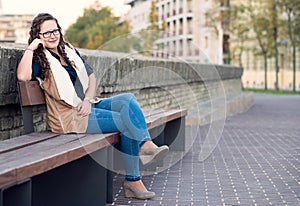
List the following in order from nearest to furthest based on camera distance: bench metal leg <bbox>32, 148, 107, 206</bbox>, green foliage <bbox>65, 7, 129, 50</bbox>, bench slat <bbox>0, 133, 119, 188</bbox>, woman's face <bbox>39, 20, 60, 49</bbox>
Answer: bench slat <bbox>0, 133, 119, 188</bbox>
bench metal leg <bbox>32, 148, 107, 206</bbox>
woman's face <bbox>39, 20, 60, 49</bbox>
green foliage <bbox>65, 7, 129, 50</bbox>

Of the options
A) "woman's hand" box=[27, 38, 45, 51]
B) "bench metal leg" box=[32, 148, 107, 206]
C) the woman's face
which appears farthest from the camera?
the woman's face

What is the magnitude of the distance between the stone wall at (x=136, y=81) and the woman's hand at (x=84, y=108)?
1.95 feet

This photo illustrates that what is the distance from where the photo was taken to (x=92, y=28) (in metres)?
98.1

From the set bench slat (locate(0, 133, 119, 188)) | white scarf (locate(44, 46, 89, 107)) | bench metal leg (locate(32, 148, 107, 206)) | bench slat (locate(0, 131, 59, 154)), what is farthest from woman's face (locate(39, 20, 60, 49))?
bench metal leg (locate(32, 148, 107, 206))

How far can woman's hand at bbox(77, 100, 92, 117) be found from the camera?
19.8ft

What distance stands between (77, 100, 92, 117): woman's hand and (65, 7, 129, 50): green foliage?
3099 inches

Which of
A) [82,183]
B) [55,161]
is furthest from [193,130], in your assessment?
[55,161]

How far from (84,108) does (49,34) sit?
72cm

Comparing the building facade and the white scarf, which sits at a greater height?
the building facade

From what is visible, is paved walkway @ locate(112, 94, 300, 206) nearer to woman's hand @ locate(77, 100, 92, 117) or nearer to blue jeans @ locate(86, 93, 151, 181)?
blue jeans @ locate(86, 93, 151, 181)

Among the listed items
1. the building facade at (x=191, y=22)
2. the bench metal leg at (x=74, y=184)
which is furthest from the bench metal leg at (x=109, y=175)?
the building facade at (x=191, y=22)

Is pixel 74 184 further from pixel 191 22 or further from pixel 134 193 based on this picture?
pixel 191 22

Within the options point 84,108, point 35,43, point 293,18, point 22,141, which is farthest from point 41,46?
point 293,18

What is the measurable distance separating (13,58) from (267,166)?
3632 mm
